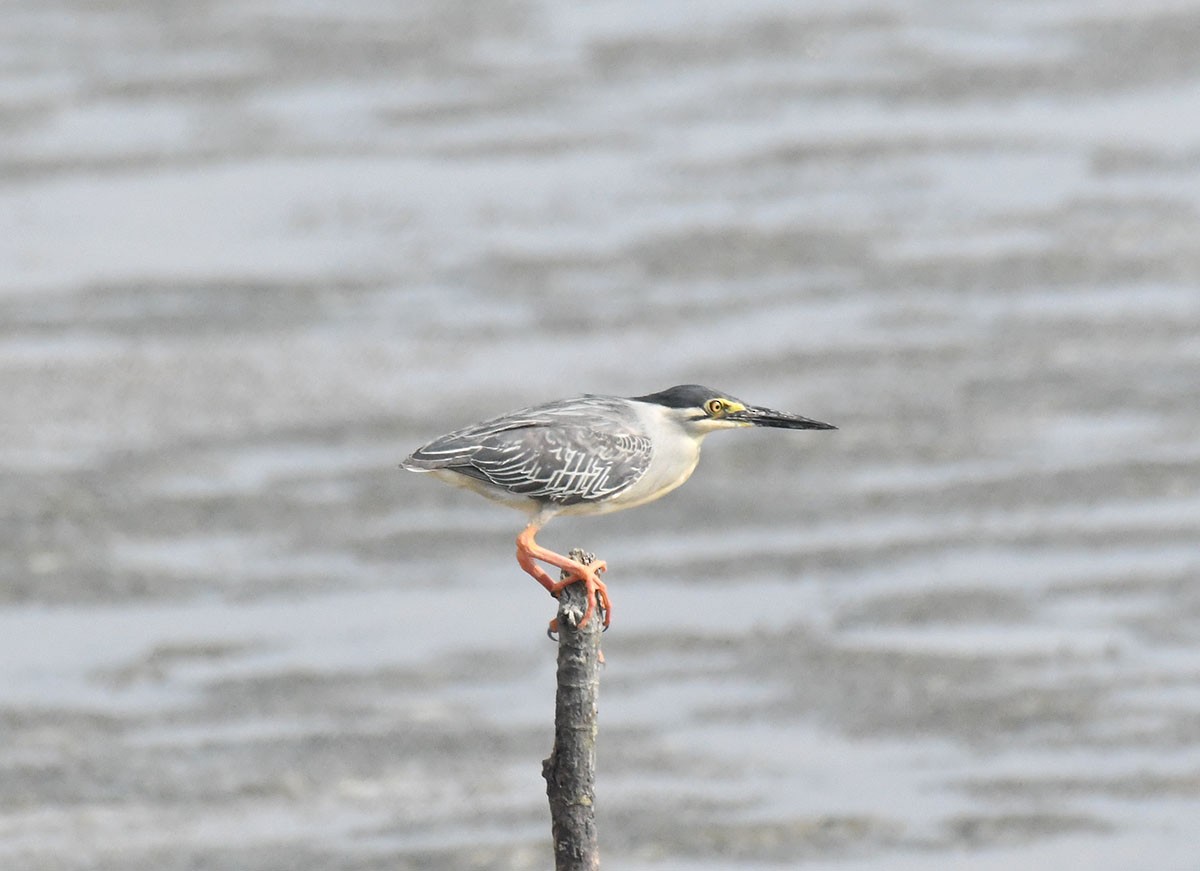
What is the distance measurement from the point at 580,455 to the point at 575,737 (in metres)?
1.11

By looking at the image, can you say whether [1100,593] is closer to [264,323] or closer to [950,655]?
[950,655]

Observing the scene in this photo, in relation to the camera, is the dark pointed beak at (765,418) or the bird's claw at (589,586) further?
the dark pointed beak at (765,418)

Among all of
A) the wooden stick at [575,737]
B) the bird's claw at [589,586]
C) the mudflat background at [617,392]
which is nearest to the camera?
the wooden stick at [575,737]

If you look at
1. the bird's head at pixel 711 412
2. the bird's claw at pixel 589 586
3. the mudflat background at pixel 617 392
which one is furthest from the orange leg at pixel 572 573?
the mudflat background at pixel 617 392

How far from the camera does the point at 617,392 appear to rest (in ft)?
71.3

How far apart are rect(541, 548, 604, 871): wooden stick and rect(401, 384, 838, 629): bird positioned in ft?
0.68

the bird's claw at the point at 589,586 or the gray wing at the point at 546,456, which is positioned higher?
the gray wing at the point at 546,456

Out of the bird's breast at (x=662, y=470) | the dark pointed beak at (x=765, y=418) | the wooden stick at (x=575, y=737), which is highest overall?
the dark pointed beak at (x=765, y=418)

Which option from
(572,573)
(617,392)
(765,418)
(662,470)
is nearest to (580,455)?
(662,470)

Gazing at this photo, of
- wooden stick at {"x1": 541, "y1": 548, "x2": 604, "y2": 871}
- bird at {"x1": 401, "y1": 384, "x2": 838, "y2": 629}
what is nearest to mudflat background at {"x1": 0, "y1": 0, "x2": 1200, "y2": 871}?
wooden stick at {"x1": 541, "y1": 548, "x2": 604, "y2": 871}

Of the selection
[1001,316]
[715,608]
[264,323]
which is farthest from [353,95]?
[715,608]

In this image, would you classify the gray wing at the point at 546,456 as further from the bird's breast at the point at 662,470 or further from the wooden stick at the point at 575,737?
the wooden stick at the point at 575,737

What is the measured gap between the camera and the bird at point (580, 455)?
A: 897cm

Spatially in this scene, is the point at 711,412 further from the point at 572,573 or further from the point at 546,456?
the point at 572,573
